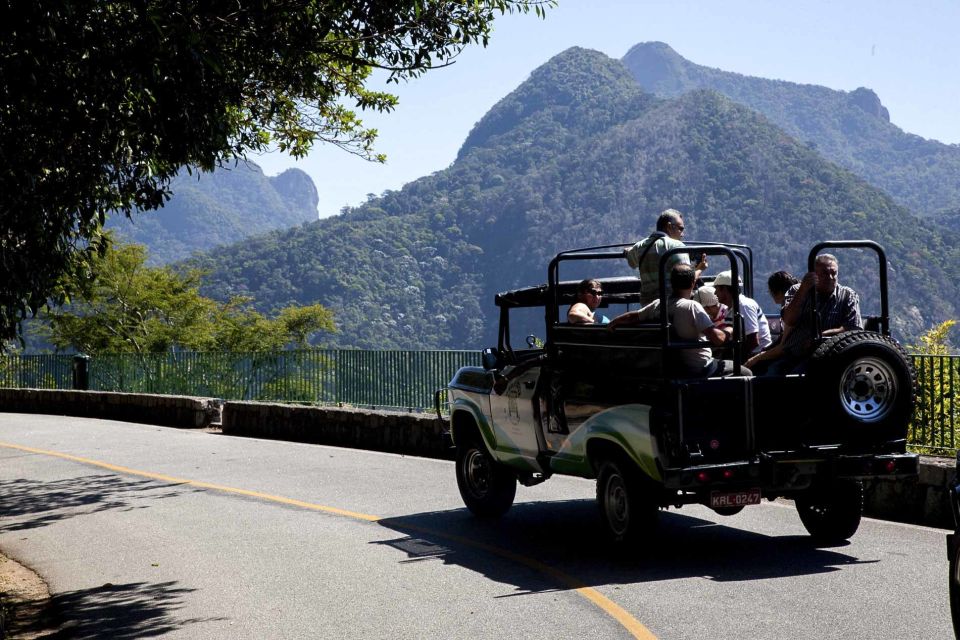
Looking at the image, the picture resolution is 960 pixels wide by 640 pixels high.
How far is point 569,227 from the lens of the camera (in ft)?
560

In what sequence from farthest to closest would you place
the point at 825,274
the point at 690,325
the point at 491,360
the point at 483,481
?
1. the point at 483,481
2. the point at 491,360
3. the point at 825,274
4. the point at 690,325

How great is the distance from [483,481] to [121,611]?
13.8ft

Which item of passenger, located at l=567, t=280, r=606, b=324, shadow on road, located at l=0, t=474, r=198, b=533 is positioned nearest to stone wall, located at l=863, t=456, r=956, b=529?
passenger, located at l=567, t=280, r=606, b=324

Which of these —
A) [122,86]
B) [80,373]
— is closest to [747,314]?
[122,86]

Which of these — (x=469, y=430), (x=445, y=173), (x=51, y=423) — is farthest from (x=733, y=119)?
(x=469, y=430)

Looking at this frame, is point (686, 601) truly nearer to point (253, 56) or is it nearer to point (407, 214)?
point (253, 56)

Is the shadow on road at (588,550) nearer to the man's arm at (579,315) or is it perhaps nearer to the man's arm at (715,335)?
the man's arm at (715,335)

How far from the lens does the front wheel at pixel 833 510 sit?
9.44m

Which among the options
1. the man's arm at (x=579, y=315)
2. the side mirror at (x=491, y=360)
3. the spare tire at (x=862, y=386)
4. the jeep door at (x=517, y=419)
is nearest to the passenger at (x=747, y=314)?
the spare tire at (x=862, y=386)

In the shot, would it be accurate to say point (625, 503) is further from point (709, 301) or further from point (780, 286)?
point (780, 286)

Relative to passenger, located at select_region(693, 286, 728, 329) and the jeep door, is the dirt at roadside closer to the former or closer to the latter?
the jeep door

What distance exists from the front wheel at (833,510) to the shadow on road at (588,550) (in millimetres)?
163

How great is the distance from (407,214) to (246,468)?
157m

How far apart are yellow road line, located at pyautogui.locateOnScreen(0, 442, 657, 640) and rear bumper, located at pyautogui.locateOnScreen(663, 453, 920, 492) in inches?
39.1
